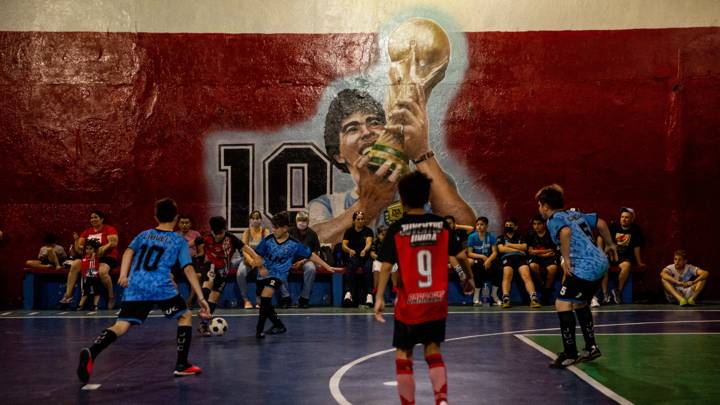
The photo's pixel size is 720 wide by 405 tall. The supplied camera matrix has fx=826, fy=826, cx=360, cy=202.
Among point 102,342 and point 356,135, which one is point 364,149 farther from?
point 102,342

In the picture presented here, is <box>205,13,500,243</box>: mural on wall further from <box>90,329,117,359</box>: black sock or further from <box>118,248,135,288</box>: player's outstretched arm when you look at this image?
<box>90,329,117,359</box>: black sock

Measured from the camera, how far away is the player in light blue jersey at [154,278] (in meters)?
8.15

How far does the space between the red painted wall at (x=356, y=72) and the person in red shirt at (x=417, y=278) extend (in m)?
11.5

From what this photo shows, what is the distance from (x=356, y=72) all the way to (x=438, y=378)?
486 inches

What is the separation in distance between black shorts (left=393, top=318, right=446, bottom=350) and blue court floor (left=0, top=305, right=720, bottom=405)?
3.46 ft

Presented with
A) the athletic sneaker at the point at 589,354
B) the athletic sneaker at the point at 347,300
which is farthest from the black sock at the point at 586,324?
the athletic sneaker at the point at 347,300

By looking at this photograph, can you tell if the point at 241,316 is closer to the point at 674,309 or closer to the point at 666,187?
the point at 674,309

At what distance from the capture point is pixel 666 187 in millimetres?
17562

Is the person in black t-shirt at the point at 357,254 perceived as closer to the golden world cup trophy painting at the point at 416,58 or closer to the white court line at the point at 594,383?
the golden world cup trophy painting at the point at 416,58

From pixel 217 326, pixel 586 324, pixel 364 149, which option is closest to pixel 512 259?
pixel 364 149

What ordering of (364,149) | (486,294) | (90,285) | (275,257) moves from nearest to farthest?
(275,257)
(90,285)
(486,294)
(364,149)

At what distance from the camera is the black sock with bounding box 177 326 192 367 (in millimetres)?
8406

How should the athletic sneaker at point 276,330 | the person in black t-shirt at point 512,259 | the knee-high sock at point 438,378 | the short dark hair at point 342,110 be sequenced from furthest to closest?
the short dark hair at point 342,110
the person in black t-shirt at point 512,259
the athletic sneaker at point 276,330
the knee-high sock at point 438,378

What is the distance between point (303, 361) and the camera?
9328 mm
